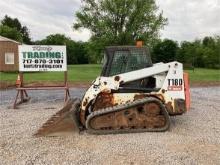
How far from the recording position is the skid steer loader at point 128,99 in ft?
26.8

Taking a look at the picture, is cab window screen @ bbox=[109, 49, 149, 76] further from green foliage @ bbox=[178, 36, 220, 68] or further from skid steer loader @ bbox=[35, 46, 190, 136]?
green foliage @ bbox=[178, 36, 220, 68]

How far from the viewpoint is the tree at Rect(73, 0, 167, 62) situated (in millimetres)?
48594

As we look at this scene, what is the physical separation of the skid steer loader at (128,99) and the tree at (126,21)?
39400 mm

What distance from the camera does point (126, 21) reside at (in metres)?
50.1

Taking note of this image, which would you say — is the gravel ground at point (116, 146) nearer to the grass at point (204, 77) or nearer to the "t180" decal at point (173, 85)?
the "t180" decal at point (173, 85)

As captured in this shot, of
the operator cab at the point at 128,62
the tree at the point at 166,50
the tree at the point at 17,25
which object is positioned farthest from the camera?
the tree at the point at 17,25

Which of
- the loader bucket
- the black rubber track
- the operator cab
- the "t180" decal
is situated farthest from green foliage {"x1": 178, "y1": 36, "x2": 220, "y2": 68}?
the loader bucket

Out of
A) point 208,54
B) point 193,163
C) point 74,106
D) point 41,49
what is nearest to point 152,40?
point 208,54

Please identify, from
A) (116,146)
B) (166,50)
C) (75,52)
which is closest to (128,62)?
(116,146)

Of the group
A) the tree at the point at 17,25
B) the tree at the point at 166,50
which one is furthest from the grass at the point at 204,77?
the tree at the point at 17,25

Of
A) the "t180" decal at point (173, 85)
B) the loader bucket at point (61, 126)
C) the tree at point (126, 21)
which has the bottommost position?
the loader bucket at point (61, 126)

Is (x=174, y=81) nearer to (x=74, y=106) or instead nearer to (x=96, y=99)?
(x=96, y=99)

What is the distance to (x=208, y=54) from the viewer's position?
2682 inches

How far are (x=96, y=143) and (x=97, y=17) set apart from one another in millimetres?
44336
